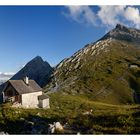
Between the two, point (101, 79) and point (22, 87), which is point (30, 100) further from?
point (101, 79)

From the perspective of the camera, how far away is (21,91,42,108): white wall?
2745 inches

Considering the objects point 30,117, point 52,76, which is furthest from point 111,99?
point 30,117

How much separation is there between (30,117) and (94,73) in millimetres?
124017

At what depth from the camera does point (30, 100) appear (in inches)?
2830

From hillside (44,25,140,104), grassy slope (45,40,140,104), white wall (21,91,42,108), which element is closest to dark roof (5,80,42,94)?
white wall (21,91,42,108)

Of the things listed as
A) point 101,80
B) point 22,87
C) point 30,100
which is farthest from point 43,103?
point 101,80

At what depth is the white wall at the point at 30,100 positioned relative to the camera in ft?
229

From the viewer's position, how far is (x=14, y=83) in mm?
69688

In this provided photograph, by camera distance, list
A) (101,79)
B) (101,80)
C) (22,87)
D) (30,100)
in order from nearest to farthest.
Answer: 1. (22,87)
2. (30,100)
3. (101,80)
4. (101,79)

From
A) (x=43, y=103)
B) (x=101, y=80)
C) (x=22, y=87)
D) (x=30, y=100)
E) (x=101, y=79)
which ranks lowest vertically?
(x=43, y=103)

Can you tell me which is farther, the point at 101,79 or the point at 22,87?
the point at 101,79

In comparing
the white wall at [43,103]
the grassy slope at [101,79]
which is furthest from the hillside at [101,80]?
the white wall at [43,103]

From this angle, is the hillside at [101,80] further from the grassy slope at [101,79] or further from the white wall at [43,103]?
the white wall at [43,103]

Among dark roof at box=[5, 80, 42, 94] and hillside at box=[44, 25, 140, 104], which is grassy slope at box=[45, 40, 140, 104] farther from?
dark roof at box=[5, 80, 42, 94]
